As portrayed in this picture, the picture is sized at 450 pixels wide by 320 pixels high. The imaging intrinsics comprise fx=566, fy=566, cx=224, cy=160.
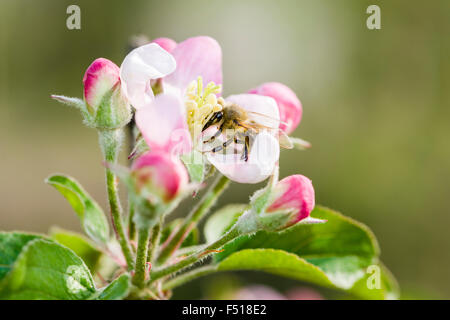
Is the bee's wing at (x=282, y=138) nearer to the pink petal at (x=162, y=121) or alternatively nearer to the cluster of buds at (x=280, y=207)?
the cluster of buds at (x=280, y=207)

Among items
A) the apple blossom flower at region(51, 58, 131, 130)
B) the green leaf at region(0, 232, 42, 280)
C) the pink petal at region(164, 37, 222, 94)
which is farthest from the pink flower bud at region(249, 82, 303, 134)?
the green leaf at region(0, 232, 42, 280)

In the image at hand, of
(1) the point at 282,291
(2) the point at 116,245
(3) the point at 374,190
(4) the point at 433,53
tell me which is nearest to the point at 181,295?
(1) the point at 282,291

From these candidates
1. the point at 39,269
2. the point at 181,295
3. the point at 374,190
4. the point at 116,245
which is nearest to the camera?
the point at 39,269

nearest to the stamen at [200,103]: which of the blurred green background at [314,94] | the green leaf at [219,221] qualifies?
the green leaf at [219,221]

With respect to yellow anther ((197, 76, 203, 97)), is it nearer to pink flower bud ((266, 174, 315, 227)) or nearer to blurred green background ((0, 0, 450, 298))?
pink flower bud ((266, 174, 315, 227))

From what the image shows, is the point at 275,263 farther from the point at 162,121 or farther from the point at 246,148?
the point at 162,121

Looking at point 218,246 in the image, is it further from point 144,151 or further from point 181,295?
point 181,295
